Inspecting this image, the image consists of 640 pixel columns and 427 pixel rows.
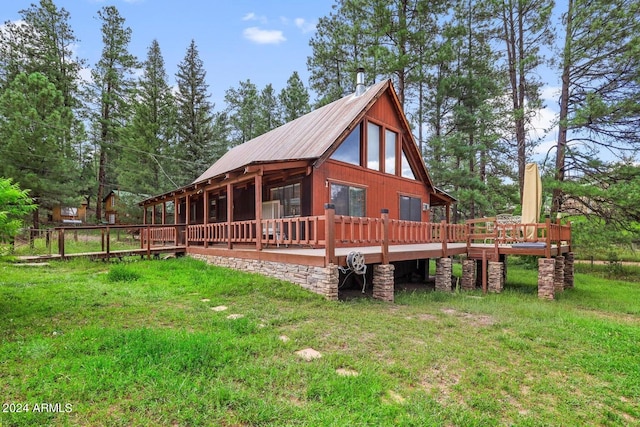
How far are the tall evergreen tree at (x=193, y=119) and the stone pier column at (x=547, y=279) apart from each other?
2236 cm

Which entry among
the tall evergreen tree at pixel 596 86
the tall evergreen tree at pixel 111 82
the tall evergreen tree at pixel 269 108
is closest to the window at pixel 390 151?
the tall evergreen tree at pixel 596 86

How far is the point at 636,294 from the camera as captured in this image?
1006cm

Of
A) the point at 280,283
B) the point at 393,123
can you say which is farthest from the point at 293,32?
the point at 280,283

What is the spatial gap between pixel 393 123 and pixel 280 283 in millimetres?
8205

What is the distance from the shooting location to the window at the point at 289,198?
34.4 ft

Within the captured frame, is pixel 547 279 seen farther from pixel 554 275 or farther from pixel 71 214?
pixel 71 214

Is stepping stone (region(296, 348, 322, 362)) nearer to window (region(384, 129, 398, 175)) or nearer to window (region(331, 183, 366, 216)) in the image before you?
window (region(331, 183, 366, 216))

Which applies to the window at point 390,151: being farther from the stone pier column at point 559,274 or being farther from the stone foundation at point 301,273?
the stone pier column at point 559,274

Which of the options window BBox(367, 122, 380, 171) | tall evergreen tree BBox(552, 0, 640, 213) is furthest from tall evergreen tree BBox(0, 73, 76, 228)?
tall evergreen tree BBox(552, 0, 640, 213)

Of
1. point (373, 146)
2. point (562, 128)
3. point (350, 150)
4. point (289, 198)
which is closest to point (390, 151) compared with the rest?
point (373, 146)

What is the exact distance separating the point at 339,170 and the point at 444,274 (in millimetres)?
4654

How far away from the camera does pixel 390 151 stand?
493 inches

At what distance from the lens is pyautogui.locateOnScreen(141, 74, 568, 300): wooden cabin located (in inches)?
291

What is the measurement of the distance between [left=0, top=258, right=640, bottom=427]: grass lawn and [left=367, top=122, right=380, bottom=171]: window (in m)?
6.35
